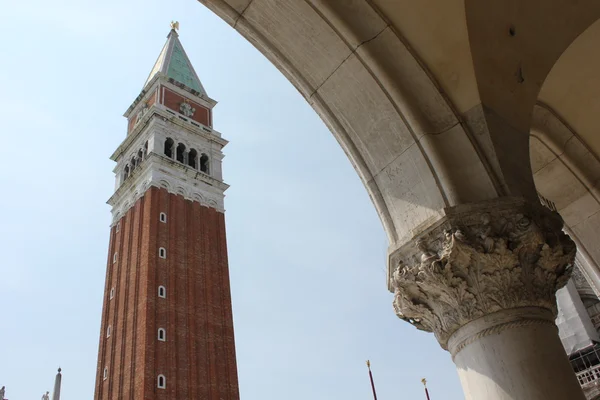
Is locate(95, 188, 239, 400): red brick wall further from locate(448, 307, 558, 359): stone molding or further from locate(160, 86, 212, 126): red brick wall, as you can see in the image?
locate(448, 307, 558, 359): stone molding

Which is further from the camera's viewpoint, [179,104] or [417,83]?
Result: [179,104]

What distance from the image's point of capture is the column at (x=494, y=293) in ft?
8.21

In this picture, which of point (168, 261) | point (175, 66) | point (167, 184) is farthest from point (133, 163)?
point (175, 66)

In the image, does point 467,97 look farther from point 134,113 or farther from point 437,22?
point 134,113

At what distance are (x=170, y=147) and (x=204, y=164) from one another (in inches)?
86.2

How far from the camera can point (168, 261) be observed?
2755 centimetres

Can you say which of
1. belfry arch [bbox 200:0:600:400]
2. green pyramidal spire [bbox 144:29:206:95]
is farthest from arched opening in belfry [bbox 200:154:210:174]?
belfry arch [bbox 200:0:600:400]

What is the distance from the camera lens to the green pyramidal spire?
36.0m

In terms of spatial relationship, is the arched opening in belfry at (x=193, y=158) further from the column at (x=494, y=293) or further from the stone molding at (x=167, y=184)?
the column at (x=494, y=293)

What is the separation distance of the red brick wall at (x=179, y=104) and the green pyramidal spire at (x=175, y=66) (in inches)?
50.6

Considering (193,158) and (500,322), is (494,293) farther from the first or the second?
(193,158)

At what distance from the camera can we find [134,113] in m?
36.3

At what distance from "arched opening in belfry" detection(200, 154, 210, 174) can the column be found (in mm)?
29997

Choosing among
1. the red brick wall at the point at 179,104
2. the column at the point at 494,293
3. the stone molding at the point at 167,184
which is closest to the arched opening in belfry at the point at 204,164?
the stone molding at the point at 167,184
